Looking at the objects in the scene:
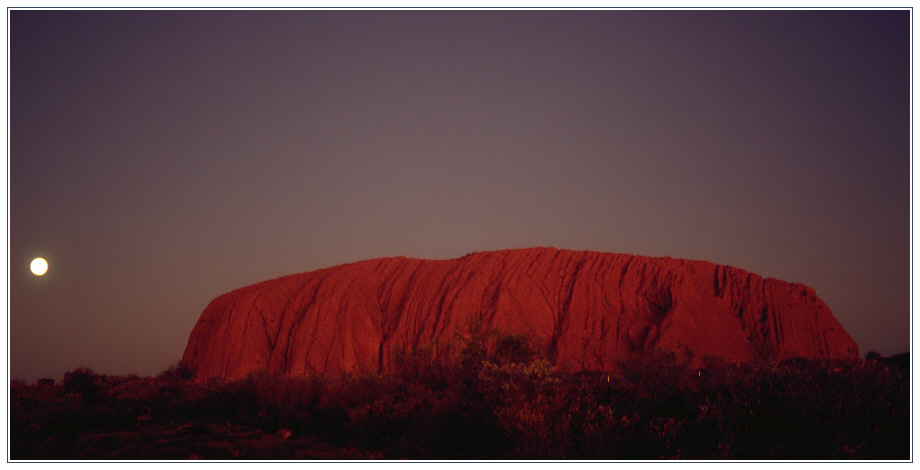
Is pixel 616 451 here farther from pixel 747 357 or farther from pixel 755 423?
pixel 747 357

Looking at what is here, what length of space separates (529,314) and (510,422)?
25806mm

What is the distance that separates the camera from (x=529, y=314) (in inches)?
1484

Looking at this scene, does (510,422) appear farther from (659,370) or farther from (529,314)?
(529,314)

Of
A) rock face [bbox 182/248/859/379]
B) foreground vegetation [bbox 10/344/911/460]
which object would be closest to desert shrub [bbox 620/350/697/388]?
foreground vegetation [bbox 10/344/911/460]

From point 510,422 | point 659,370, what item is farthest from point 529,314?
point 510,422

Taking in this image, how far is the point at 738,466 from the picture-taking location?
343 inches

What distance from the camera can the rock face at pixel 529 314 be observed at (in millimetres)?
35812

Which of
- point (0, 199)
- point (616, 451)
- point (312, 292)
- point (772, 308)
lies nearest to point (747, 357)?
point (772, 308)

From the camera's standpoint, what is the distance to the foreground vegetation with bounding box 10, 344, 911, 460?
1039 centimetres

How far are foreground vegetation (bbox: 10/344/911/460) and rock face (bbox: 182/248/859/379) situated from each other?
1796 cm

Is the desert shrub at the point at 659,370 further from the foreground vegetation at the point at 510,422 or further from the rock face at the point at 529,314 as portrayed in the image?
the rock face at the point at 529,314

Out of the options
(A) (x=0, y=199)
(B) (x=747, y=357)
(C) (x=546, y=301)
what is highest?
(A) (x=0, y=199)

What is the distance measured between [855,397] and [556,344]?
82.7ft

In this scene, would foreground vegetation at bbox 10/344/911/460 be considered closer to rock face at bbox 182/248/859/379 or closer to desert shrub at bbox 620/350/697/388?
desert shrub at bbox 620/350/697/388
